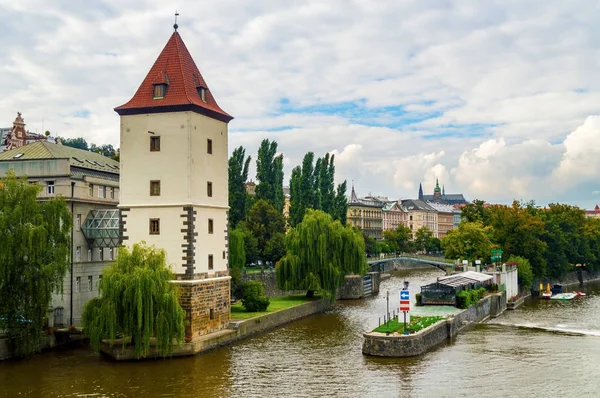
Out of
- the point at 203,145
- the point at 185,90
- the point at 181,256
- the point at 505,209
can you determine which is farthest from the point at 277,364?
the point at 505,209

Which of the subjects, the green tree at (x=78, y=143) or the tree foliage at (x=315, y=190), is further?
the green tree at (x=78, y=143)

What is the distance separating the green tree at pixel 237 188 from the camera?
259 feet

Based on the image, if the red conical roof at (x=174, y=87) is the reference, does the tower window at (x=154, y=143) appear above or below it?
below

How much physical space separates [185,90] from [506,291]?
40582 mm

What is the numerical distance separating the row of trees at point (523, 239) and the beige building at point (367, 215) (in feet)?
255

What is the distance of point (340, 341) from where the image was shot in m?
44.6

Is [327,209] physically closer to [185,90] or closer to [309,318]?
[309,318]

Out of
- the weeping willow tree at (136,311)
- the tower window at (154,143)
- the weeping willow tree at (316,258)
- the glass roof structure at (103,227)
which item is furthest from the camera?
the weeping willow tree at (316,258)

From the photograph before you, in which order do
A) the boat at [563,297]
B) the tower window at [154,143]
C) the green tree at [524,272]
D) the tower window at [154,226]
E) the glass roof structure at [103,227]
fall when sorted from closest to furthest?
the tower window at [154,226], the tower window at [154,143], the glass roof structure at [103,227], the boat at [563,297], the green tree at [524,272]

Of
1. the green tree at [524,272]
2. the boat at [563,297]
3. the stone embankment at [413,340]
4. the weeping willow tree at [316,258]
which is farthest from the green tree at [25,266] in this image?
the boat at [563,297]

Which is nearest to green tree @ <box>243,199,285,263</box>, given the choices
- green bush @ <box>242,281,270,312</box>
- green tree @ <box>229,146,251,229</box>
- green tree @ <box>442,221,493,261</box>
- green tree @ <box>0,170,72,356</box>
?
green tree @ <box>229,146,251,229</box>

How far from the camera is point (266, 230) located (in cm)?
7750

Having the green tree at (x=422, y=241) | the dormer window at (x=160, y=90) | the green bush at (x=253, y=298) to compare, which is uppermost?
the dormer window at (x=160, y=90)

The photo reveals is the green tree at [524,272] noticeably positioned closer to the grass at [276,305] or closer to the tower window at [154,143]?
the grass at [276,305]
